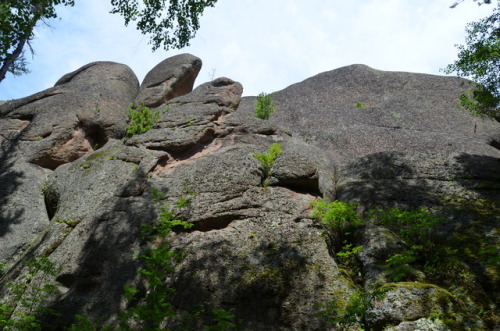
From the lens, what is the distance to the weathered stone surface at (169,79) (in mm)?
19469

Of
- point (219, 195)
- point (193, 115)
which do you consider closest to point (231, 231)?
point (219, 195)

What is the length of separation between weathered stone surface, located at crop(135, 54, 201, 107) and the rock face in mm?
2022

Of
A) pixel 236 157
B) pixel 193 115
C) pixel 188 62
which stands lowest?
pixel 236 157

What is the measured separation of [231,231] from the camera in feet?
27.0

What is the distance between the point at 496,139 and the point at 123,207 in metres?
16.3

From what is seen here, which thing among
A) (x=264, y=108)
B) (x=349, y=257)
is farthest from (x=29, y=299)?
(x=264, y=108)

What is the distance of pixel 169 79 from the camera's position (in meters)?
20.8

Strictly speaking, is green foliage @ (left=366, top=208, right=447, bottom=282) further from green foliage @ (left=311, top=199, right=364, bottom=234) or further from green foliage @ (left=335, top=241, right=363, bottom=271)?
green foliage @ (left=335, top=241, right=363, bottom=271)

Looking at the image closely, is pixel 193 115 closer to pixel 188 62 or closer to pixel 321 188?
pixel 321 188

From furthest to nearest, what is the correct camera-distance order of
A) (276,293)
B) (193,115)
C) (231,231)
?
1. (193,115)
2. (231,231)
3. (276,293)

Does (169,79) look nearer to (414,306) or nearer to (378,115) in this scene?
(378,115)

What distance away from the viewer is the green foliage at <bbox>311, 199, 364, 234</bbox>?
27.5 feet

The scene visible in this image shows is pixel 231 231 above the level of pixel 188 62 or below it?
below

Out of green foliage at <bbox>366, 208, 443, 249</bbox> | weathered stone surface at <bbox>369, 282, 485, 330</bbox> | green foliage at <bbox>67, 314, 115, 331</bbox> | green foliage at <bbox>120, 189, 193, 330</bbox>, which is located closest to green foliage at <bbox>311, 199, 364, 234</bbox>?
green foliage at <bbox>366, 208, 443, 249</bbox>
